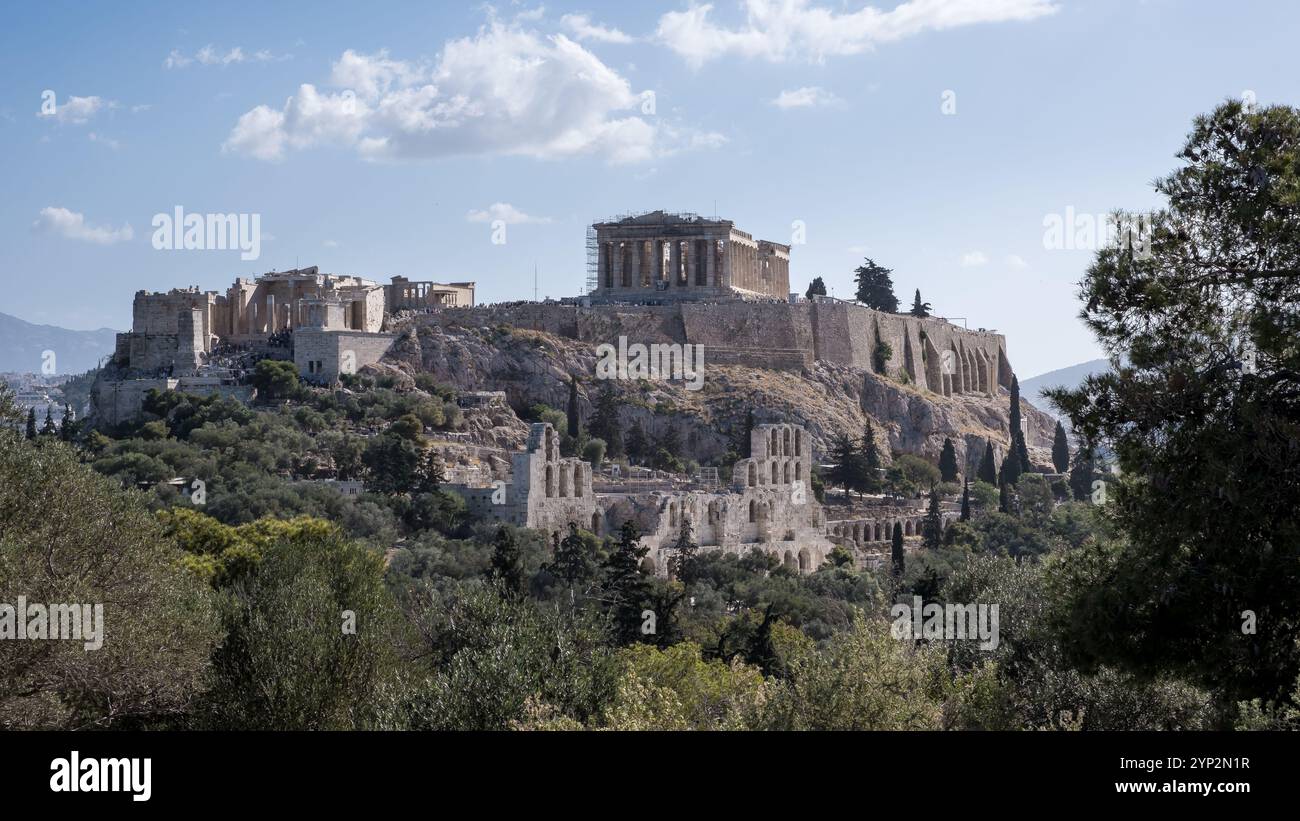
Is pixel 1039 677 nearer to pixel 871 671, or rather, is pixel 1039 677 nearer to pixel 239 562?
pixel 871 671

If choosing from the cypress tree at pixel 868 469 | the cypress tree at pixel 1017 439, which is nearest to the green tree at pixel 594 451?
the cypress tree at pixel 868 469

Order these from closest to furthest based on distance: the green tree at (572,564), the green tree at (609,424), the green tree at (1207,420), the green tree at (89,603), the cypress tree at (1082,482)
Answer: the green tree at (1207,420) < the green tree at (89,603) < the green tree at (572,564) < the green tree at (609,424) < the cypress tree at (1082,482)

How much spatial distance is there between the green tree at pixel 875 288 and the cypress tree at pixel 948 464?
49.8 ft

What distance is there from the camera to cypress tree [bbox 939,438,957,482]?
66750 mm

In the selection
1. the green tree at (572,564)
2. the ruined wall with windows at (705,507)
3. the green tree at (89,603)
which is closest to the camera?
the green tree at (89,603)

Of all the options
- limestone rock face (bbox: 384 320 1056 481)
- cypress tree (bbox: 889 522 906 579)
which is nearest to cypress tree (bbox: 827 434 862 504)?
limestone rock face (bbox: 384 320 1056 481)

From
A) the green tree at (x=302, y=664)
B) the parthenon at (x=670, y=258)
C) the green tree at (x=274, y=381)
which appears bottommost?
the green tree at (x=302, y=664)

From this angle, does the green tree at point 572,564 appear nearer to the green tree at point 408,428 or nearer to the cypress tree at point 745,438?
the green tree at point 408,428

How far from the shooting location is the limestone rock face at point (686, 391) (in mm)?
61531

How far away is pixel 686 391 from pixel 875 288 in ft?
68.1

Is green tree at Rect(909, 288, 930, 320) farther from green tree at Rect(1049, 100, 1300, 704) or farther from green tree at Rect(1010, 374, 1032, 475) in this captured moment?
green tree at Rect(1049, 100, 1300, 704)

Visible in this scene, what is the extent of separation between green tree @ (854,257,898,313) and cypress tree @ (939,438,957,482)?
15.2 m
